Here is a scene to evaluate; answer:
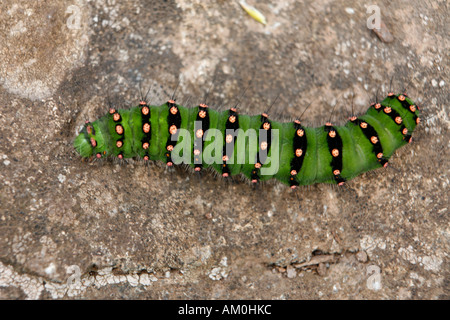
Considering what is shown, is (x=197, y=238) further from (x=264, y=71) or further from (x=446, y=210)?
(x=446, y=210)

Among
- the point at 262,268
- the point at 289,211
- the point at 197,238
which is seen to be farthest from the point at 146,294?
the point at 289,211

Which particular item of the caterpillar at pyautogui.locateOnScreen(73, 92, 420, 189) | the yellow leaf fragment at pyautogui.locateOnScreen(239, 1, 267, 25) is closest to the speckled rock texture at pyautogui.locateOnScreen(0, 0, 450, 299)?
the yellow leaf fragment at pyautogui.locateOnScreen(239, 1, 267, 25)

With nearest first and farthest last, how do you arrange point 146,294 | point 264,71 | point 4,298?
point 4,298
point 146,294
point 264,71

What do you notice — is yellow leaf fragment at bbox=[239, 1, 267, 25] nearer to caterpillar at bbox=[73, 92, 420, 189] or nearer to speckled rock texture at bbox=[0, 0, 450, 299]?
speckled rock texture at bbox=[0, 0, 450, 299]

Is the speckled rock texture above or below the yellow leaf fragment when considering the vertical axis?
below

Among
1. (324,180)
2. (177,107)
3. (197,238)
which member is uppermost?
(177,107)

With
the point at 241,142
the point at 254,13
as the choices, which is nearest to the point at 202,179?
the point at 241,142
